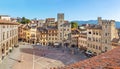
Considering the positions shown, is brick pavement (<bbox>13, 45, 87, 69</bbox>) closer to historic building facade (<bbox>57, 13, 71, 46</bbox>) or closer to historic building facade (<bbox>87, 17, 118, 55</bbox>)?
historic building facade (<bbox>87, 17, 118, 55</bbox>)

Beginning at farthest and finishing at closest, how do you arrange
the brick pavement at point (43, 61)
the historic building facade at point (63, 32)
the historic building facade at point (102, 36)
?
1. the historic building facade at point (63, 32)
2. the historic building facade at point (102, 36)
3. the brick pavement at point (43, 61)

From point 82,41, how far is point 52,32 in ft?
84.4

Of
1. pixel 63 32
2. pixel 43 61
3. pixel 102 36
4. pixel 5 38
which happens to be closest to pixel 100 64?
pixel 43 61

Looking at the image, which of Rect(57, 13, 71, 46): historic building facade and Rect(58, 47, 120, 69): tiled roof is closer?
Rect(58, 47, 120, 69): tiled roof

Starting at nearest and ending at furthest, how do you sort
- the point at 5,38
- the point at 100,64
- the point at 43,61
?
the point at 100,64
the point at 43,61
the point at 5,38

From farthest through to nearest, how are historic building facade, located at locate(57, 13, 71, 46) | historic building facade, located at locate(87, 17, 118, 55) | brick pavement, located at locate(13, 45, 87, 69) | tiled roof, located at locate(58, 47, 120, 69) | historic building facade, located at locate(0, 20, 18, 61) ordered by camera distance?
1. historic building facade, located at locate(57, 13, 71, 46)
2. historic building facade, located at locate(87, 17, 118, 55)
3. historic building facade, located at locate(0, 20, 18, 61)
4. brick pavement, located at locate(13, 45, 87, 69)
5. tiled roof, located at locate(58, 47, 120, 69)

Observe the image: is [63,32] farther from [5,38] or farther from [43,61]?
[43,61]

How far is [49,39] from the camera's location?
110 metres

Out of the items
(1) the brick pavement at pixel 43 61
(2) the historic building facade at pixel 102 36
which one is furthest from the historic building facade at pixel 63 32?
(1) the brick pavement at pixel 43 61

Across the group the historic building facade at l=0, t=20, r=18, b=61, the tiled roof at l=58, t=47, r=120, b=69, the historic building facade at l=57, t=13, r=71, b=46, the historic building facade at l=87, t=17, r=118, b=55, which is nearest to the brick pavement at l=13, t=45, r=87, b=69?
the historic building facade at l=0, t=20, r=18, b=61

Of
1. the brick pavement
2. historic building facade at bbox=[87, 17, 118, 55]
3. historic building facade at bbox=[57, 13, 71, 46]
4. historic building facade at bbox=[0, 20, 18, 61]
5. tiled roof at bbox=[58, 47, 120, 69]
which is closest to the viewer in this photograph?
tiled roof at bbox=[58, 47, 120, 69]

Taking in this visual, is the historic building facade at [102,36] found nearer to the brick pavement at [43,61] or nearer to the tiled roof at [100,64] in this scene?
the brick pavement at [43,61]

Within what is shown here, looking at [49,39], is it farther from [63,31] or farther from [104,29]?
[104,29]

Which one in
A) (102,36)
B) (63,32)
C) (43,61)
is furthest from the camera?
Answer: (63,32)
